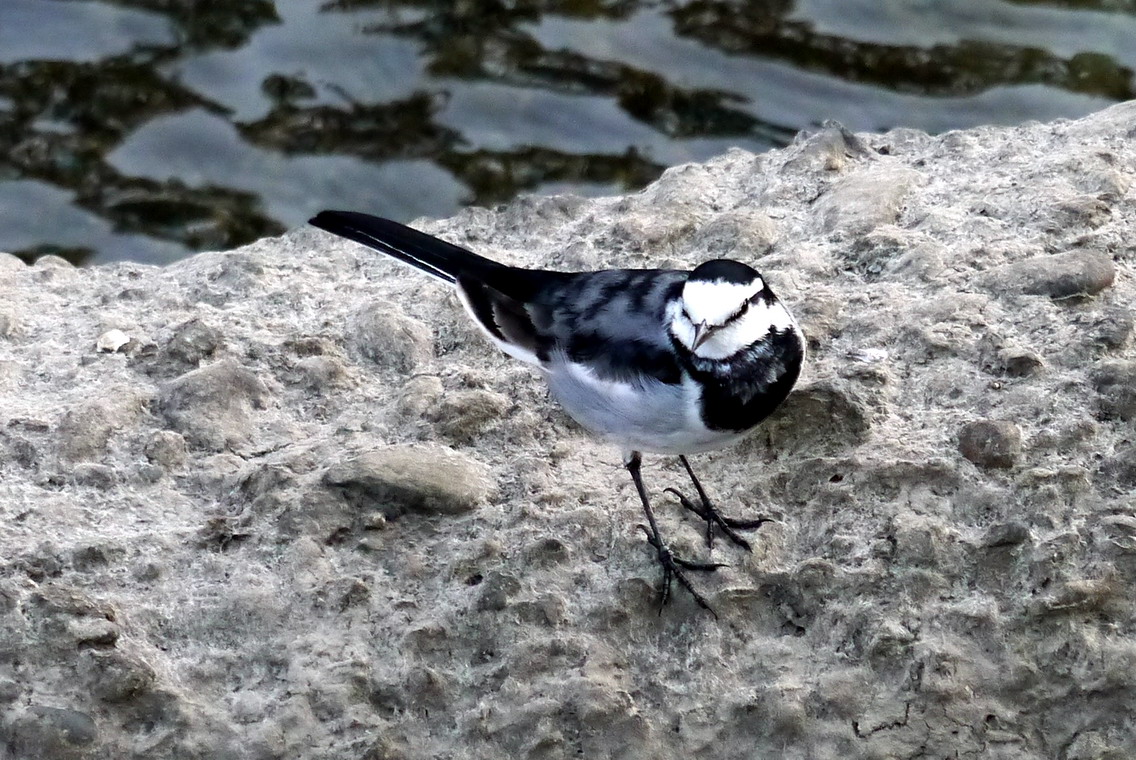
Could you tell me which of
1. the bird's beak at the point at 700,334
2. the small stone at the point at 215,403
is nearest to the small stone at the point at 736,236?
the bird's beak at the point at 700,334

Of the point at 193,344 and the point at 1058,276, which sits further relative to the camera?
the point at 193,344

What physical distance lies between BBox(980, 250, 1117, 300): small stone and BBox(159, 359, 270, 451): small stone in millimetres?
2350

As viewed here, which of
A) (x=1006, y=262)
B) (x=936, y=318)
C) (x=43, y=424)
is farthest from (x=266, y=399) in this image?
(x=1006, y=262)

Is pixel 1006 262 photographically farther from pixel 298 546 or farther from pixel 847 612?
pixel 298 546

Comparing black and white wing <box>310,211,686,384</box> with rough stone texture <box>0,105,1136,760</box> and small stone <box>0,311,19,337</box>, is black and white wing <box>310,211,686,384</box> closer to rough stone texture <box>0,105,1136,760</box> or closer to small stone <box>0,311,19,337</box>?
rough stone texture <box>0,105,1136,760</box>

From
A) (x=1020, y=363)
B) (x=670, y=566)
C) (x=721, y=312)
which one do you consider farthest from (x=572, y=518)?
(x=1020, y=363)

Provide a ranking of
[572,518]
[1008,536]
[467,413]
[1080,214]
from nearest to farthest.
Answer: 1. [1008,536]
2. [572,518]
3. [467,413]
4. [1080,214]

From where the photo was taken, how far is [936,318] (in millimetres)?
4527

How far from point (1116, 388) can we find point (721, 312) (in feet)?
3.96

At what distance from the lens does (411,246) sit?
463cm

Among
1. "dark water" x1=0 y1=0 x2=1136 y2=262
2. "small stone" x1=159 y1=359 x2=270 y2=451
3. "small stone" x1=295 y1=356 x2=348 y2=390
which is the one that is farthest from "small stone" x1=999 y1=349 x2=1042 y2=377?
"dark water" x1=0 y1=0 x2=1136 y2=262

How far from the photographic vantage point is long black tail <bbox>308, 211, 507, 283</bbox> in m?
4.50

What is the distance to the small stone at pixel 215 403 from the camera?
4.39 metres

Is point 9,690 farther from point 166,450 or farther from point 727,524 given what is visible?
point 727,524
